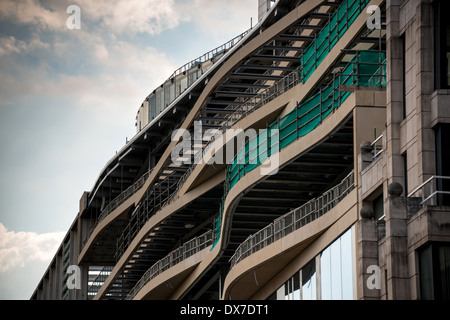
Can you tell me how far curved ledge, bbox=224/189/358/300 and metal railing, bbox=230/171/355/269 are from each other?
293 mm

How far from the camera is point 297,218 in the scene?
45969mm

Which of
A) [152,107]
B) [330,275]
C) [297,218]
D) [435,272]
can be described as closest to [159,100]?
[152,107]

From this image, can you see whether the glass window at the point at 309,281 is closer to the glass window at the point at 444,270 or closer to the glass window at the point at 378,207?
the glass window at the point at 378,207

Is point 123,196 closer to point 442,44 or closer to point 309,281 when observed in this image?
point 309,281

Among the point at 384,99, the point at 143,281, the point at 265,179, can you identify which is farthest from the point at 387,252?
the point at 143,281

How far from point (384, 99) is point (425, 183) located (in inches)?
302

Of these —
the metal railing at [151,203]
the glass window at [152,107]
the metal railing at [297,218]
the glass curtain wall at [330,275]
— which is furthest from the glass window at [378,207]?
the glass window at [152,107]

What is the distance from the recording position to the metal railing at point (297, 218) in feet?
137

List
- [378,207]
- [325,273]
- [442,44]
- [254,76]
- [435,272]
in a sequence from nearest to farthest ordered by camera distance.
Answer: [435,272], [442,44], [378,207], [325,273], [254,76]

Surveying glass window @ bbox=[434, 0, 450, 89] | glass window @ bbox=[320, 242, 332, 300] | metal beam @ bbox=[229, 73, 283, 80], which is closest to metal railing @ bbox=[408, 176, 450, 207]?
glass window @ bbox=[434, 0, 450, 89]

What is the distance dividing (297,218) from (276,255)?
203cm

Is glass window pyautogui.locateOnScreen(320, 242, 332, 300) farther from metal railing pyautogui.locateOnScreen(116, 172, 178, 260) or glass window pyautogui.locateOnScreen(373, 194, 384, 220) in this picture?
metal railing pyautogui.locateOnScreen(116, 172, 178, 260)

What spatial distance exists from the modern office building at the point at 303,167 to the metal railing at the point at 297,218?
0.28ft

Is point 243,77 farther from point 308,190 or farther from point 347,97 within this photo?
point 347,97
